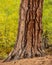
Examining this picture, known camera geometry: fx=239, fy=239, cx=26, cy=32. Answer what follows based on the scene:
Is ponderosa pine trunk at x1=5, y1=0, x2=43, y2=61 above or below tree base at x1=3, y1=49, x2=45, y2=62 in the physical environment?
above

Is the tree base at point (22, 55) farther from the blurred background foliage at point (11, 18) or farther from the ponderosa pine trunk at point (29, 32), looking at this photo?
the blurred background foliage at point (11, 18)

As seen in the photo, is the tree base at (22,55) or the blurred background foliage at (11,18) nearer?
the tree base at (22,55)

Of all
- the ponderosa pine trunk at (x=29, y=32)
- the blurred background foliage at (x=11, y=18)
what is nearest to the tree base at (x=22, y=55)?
the ponderosa pine trunk at (x=29, y=32)

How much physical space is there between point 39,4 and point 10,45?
16732 millimetres

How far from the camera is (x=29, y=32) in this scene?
7.79 metres

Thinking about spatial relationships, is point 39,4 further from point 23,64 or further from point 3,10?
point 3,10

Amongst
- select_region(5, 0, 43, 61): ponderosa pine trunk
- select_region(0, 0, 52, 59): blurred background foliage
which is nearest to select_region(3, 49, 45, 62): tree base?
select_region(5, 0, 43, 61): ponderosa pine trunk

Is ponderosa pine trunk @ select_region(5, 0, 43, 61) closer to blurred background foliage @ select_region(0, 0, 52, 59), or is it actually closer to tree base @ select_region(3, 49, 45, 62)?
tree base @ select_region(3, 49, 45, 62)

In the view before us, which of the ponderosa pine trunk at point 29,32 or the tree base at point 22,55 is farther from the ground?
the ponderosa pine trunk at point 29,32

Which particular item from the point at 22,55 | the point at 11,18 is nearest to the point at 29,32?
the point at 22,55

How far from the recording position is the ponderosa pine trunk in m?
A: 7.79

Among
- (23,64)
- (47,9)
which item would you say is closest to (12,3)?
(47,9)

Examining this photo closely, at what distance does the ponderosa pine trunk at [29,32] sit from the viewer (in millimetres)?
7793

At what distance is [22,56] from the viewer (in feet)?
25.6
